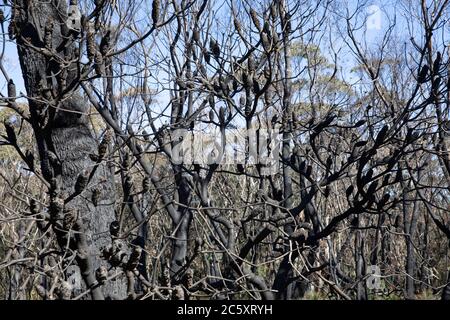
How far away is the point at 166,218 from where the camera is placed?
33.9 ft

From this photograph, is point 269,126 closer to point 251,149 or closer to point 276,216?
point 251,149

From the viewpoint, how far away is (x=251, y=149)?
16.1ft

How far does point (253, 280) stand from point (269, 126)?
1311 mm
